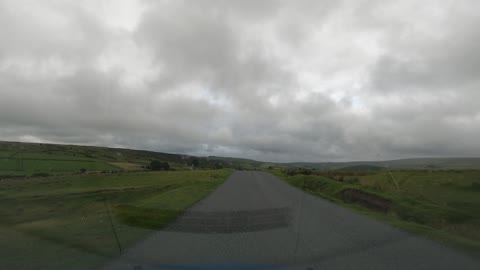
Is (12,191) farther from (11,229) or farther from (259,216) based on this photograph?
(259,216)

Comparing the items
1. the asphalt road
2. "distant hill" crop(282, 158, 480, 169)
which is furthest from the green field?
"distant hill" crop(282, 158, 480, 169)

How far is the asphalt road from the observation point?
667 centimetres

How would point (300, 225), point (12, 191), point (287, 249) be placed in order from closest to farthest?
point (287, 249) → point (300, 225) → point (12, 191)

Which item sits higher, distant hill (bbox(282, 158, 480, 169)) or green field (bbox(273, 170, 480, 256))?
distant hill (bbox(282, 158, 480, 169))

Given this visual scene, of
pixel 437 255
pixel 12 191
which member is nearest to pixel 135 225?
pixel 437 255

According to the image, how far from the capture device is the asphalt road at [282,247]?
667 cm

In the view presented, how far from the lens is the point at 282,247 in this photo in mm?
8125

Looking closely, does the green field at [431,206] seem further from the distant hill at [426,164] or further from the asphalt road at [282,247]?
the distant hill at [426,164]

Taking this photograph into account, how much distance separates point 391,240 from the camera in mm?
9672

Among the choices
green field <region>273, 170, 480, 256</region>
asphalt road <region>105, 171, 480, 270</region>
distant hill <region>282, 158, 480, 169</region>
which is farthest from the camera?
distant hill <region>282, 158, 480, 169</region>

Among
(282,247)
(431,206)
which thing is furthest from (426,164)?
(282,247)

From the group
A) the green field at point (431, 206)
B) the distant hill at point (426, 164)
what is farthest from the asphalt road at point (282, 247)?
the distant hill at point (426, 164)

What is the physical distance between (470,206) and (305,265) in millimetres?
15858

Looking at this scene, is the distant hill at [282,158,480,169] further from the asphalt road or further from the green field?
the asphalt road
